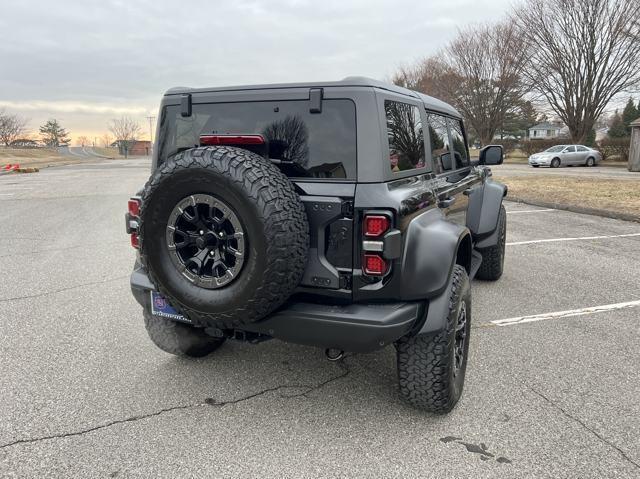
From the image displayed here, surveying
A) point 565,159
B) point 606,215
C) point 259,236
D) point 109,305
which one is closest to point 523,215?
point 606,215

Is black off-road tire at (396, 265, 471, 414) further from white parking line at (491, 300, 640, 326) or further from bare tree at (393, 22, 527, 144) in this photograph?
bare tree at (393, 22, 527, 144)

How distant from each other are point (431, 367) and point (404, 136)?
4.45ft

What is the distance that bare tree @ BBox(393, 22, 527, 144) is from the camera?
30750mm

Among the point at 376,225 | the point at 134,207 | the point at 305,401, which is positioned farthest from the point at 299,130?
the point at 305,401

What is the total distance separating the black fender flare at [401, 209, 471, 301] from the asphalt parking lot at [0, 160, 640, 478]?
0.80 metres

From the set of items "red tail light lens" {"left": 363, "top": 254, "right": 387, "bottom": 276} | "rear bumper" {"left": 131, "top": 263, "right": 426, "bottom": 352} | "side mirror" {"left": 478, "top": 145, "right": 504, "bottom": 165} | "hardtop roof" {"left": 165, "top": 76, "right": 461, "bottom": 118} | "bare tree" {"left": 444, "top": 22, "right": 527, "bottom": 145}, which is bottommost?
"rear bumper" {"left": 131, "top": 263, "right": 426, "bottom": 352}

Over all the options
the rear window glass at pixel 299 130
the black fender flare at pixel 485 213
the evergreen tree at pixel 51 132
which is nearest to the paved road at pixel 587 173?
the black fender flare at pixel 485 213

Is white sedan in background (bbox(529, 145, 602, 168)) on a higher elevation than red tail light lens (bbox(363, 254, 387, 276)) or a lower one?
higher

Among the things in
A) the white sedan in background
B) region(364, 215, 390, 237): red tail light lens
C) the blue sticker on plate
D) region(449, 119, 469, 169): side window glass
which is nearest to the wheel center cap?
the blue sticker on plate

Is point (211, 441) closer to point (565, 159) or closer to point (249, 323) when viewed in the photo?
point (249, 323)

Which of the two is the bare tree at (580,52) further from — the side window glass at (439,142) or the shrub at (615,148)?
the side window glass at (439,142)

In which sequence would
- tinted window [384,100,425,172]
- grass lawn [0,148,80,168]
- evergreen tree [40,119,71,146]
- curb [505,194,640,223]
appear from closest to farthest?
tinted window [384,100,425,172], curb [505,194,640,223], grass lawn [0,148,80,168], evergreen tree [40,119,71,146]

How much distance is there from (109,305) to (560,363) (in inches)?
153

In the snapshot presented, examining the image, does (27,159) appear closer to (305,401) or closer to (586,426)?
(305,401)
